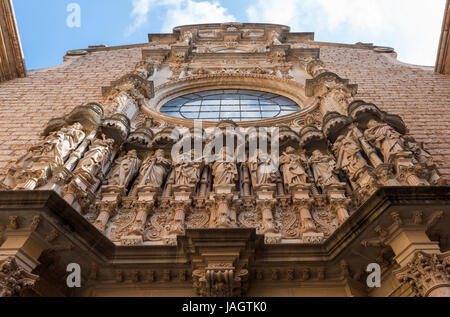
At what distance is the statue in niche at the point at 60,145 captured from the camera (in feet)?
23.5

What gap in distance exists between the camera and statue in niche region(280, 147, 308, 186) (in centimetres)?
754

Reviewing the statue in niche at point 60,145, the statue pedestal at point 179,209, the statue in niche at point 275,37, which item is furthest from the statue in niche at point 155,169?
the statue in niche at point 275,37

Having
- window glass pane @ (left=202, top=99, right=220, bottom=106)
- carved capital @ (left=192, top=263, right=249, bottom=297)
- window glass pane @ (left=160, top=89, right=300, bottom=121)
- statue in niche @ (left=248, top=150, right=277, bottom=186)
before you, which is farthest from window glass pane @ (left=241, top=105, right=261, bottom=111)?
carved capital @ (left=192, top=263, right=249, bottom=297)

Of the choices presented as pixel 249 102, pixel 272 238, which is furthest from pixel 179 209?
pixel 249 102

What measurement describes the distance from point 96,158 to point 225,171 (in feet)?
8.84

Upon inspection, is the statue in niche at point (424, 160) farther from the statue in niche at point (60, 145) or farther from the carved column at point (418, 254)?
the statue in niche at point (60, 145)

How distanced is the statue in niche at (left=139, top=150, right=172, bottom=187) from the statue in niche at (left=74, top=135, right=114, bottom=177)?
838mm

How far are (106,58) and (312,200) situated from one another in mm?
14310

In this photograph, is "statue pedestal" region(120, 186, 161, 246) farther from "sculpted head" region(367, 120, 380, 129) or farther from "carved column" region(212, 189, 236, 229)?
"sculpted head" region(367, 120, 380, 129)

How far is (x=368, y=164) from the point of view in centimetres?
757

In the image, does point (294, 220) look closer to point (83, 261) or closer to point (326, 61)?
point (83, 261)

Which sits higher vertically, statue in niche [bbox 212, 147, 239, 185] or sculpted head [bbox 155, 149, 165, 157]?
sculpted head [bbox 155, 149, 165, 157]

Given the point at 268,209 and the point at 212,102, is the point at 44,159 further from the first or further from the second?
the point at 212,102
